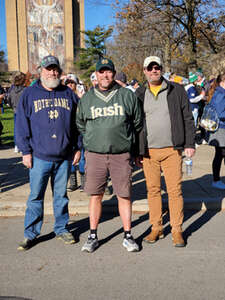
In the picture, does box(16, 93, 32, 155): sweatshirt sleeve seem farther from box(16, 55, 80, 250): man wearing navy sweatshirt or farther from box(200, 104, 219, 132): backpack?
box(200, 104, 219, 132): backpack

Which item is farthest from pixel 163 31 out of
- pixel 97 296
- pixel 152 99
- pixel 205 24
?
pixel 97 296

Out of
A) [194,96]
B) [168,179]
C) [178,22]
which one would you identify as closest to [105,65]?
[168,179]

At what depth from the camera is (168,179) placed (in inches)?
153

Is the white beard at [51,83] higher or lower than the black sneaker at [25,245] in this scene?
higher

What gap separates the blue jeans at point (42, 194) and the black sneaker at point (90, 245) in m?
0.42

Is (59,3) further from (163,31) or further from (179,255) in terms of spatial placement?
(179,255)

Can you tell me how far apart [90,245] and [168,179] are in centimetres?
115

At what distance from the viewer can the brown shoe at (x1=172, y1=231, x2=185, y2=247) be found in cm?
381

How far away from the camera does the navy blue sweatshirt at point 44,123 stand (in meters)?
3.68

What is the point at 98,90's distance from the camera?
142 inches

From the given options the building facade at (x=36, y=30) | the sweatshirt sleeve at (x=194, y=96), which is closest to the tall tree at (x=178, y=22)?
the sweatshirt sleeve at (x=194, y=96)

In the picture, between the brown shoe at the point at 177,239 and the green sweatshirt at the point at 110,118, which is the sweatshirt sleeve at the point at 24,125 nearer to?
the green sweatshirt at the point at 110,118

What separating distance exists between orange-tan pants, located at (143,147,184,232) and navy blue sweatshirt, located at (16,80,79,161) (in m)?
1.01

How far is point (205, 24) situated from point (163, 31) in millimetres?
2609
